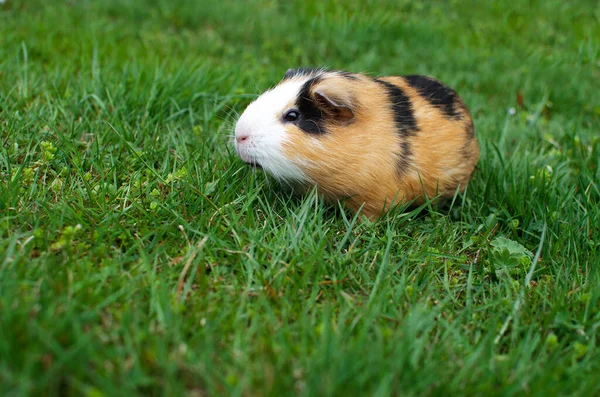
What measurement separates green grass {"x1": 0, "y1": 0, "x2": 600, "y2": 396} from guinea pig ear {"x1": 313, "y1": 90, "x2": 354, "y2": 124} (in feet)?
1.74

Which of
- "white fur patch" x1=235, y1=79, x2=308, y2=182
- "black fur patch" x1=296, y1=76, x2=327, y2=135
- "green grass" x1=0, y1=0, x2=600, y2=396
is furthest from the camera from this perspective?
"black fur patch" x1=296, y1=76, x2=327, y2=135

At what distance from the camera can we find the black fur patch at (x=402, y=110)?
11.2 feet

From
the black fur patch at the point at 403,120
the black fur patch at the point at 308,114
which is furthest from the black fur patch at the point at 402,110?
the black fur patch at the point at 308,114

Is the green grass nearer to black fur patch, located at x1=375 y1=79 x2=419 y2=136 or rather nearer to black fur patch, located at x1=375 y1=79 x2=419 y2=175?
black fur patch, located at x1=375 y1=79 x2=419 y2=175

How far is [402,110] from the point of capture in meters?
3.50

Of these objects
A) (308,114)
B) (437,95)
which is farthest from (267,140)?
(437,95)

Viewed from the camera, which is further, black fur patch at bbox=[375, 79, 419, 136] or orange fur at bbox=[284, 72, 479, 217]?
black fur patch at bbox=[375, 79, 419, 136]

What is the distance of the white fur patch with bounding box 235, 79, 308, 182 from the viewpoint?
3.09 meters

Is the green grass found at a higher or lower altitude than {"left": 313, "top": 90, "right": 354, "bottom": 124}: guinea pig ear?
lower

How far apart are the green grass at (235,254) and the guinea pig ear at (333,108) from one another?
Result: 53 centimetres

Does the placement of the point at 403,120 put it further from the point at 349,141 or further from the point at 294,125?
Result: the point at 294,125

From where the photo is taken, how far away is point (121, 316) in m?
2.13

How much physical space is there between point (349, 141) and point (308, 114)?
0.29 metres

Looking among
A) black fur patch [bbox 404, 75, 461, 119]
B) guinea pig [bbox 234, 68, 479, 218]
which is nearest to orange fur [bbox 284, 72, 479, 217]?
guinea pig [bbox 234, 68, 479, 218]
